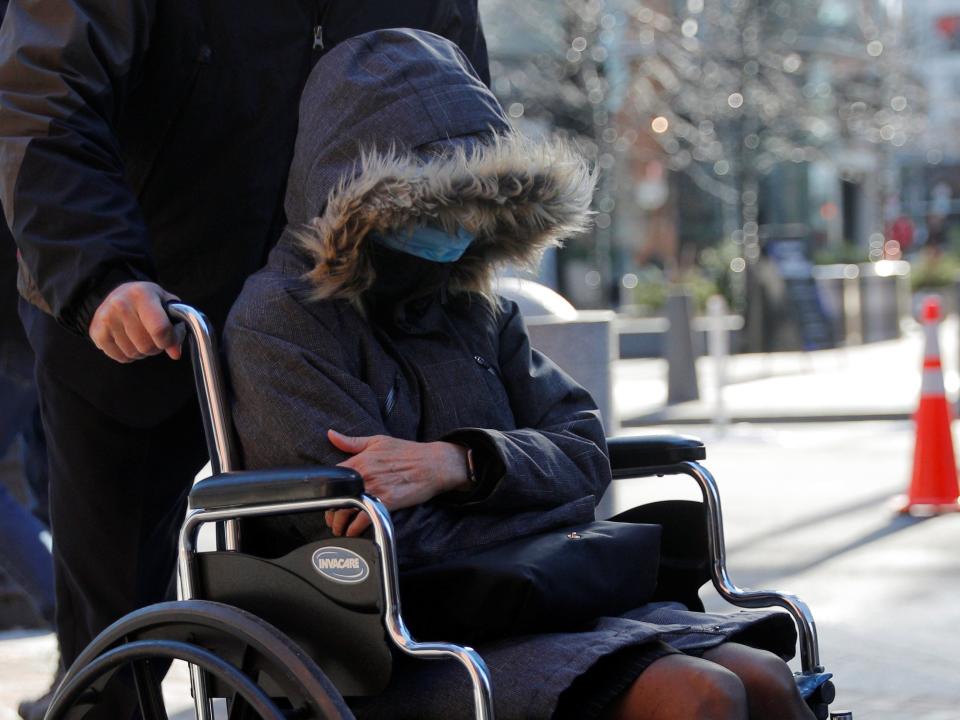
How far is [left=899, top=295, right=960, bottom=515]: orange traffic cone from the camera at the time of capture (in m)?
8.14

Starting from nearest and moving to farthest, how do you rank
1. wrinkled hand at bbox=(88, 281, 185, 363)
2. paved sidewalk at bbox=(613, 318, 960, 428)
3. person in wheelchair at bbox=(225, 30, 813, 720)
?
person in wheelchair at bbox=(225, 30, 813, 720)
wrinkled hand at bbox=(88, 281, 185, 363)
paved sidewalk at bbox=(613, 318, 960, 428)

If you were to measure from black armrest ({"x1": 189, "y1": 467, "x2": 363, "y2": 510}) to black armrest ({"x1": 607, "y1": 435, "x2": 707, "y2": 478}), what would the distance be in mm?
931

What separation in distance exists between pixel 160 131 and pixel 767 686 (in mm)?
1664

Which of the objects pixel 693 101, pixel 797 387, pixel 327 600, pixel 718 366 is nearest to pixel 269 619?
pixel 327 600

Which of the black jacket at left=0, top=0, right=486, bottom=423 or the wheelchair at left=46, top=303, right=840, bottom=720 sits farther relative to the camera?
the black jacket at left=0, top=0, right=486, bottom=423

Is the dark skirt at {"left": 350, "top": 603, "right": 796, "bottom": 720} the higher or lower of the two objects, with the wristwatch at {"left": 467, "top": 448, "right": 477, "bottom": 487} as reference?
lower

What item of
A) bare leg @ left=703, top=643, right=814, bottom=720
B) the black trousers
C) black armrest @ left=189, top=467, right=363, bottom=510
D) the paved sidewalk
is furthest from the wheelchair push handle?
the paved sidewalk

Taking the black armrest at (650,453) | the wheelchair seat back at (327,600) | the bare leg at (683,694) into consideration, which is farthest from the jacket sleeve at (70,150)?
the bare leg at (683,694)

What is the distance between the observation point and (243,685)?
2.45 m

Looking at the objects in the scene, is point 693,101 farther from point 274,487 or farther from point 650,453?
point 274,487

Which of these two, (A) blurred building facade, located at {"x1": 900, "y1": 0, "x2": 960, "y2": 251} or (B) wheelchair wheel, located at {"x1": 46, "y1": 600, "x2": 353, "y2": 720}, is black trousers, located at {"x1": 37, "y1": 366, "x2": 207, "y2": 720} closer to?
(B) wheelchair wheel, located at {"x1": 46, "y1": 600, "x2": 353, "y2": 720}

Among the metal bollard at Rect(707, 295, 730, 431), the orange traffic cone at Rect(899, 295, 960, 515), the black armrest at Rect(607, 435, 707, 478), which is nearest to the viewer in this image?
the black armrest at Rect(607, 435, 707, 478)

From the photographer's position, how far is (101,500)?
3.32 meters

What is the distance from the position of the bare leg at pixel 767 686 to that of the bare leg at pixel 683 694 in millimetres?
105
